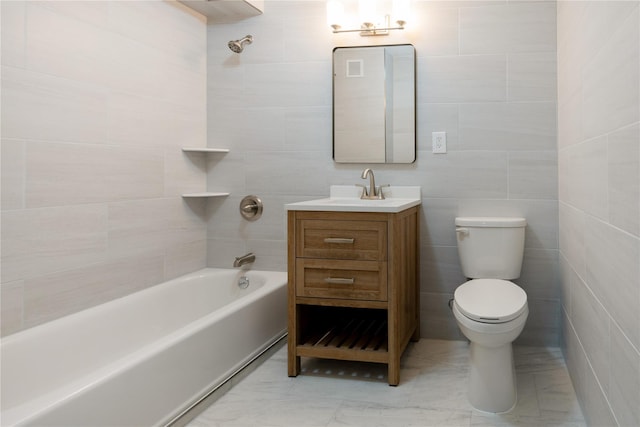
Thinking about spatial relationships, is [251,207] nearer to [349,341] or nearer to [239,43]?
[239,43]

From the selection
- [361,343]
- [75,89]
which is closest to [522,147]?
[361,343]

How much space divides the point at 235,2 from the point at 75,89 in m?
1.16

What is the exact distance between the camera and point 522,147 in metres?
2.85

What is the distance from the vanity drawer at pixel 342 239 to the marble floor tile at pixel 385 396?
0.59 metres

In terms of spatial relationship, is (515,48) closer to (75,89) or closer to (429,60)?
(429,60)

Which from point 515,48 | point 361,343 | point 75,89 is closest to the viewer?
point 75,89

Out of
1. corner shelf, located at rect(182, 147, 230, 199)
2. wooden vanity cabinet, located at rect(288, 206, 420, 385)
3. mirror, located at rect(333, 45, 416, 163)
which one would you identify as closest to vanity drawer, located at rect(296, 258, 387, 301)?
wooden vanity cabinet, located at rect(288, 206, 420, 385)

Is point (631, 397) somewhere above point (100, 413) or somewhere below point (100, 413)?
above

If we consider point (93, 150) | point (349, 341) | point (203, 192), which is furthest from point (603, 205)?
point (203, 192)

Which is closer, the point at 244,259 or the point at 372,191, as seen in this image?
the point at 372,191

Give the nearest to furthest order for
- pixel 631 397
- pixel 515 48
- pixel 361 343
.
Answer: pixel 631 397, pixel 361 343, pixel 515 48

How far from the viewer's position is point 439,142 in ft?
9.70

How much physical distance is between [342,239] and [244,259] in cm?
103

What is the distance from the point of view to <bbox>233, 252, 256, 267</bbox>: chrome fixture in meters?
3.20
